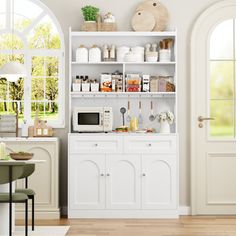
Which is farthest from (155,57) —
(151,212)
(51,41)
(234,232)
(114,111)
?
(234,232)

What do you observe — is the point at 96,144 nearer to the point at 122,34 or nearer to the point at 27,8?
the point at 122,34

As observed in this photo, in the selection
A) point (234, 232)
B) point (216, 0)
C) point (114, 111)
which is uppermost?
point (216, 0)

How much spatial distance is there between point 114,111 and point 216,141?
1186mm

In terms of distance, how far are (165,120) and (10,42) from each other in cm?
198

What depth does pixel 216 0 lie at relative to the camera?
714cm

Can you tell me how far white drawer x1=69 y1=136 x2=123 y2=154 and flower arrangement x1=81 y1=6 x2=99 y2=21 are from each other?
1.31 meters

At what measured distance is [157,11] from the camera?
7.10 m

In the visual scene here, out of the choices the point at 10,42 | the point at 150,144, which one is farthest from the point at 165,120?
the point at 10,42

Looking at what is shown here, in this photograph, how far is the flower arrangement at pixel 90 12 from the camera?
22.7 feet

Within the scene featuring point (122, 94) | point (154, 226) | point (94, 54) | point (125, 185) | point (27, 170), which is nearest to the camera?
point (27, 170)

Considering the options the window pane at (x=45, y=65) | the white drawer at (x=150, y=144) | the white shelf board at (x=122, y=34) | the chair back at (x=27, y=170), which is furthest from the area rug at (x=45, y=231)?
the white shelf board at (x=122, y=34)

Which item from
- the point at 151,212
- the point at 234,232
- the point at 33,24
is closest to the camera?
the point at 234,232

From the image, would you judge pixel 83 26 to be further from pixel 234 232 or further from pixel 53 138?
pixel 234 232

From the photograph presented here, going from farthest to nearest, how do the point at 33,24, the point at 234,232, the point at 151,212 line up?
1. the point at 33,24
2. the point at 151,212
3. the point at 234,232
